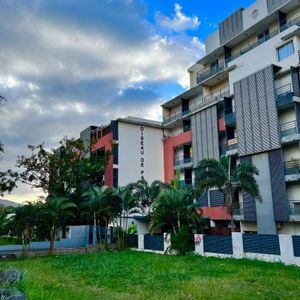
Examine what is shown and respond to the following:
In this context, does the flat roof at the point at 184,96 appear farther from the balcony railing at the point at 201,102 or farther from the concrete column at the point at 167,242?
the concrete column at the point at 167,242

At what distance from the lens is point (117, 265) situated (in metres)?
18.0

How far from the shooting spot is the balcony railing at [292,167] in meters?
24.7

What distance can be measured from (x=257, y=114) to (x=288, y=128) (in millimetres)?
2657

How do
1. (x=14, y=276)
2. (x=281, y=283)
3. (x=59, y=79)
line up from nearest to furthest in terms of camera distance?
(x=14, y=276) → (x=281, y=283) → (x=59, y=79)

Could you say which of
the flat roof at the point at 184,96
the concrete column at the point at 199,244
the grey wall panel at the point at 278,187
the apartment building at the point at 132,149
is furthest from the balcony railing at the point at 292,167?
the apartment building at the point at 132,149

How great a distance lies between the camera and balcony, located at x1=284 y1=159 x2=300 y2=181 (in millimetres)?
24548

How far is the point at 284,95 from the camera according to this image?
26.0 meters

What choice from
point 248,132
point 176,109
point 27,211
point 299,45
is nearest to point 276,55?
point 299,45

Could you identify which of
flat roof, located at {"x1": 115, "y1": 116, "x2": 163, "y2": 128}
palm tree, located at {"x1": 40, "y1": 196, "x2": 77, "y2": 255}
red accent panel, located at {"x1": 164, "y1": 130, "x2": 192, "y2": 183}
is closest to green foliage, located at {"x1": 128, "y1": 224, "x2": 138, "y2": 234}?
red accent panel, located at {"x1": 164, "y1": 130, "x2": 192, "y2": 183}

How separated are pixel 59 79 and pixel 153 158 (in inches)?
839

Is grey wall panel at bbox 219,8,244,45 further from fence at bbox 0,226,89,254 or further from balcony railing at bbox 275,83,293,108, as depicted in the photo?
fence at bbox 0,226,89,254

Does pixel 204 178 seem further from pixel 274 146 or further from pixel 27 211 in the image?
pixel 27 211

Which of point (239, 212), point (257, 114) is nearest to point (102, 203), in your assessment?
point (239, 212)

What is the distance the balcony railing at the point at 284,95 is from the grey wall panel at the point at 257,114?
1.33 feet
